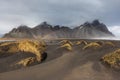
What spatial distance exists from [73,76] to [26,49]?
8.40 m

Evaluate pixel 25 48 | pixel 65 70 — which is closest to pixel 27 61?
pixel 65 70

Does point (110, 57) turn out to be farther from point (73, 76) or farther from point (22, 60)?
point (22, 60)

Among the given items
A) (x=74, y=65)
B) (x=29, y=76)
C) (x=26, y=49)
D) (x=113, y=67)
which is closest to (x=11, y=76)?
(x=29, y=76)

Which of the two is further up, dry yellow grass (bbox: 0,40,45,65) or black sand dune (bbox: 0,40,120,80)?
dry yellow grass (bbox: 0,40,45,65)

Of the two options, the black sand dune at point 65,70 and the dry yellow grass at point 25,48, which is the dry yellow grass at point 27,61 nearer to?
the black sand dune at point 65,70

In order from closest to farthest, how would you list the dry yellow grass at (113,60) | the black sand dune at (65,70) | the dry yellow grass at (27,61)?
the black sand dune at (65,70) < the dry yellow grass at (113,60) < the dry yellow grass at (27,61)

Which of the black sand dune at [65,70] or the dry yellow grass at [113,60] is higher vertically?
the dry yellow grass at [113,60]

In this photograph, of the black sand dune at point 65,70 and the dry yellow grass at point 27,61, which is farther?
the dry yellow grass at point 27,61

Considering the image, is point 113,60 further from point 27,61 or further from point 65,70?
point 27,61

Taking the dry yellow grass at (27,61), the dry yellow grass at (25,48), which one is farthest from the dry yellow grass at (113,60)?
the dry yellow grass at (25,48)

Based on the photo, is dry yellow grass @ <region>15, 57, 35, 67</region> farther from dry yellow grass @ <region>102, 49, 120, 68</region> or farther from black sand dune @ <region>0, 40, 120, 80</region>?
dry yellow grass @ <region>102, 49, 120, 68</region>

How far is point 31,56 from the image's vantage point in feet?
70.8

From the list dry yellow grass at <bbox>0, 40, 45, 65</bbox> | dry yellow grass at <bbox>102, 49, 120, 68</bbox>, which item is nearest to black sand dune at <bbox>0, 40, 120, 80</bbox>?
dry yellow grass at <bbox>102, 49, 120, 68</bbox>

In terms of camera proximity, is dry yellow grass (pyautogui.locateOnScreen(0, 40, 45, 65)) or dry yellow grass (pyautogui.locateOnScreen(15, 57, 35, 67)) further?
dry yellow grass (pyautogui.locateOnScreen(0, 40, 45, 65))
